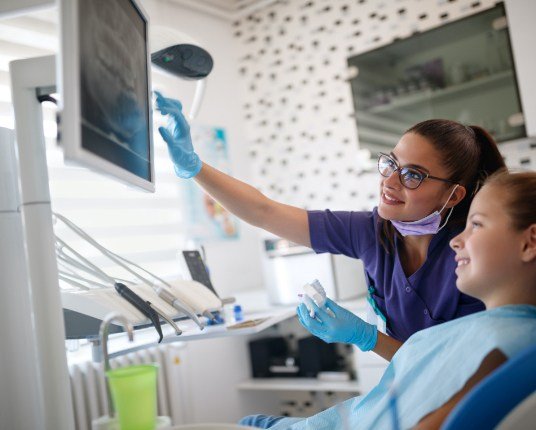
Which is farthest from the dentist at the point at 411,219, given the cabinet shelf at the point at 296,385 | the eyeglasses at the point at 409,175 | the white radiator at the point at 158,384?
the cabinet shelf at the point at 296,385

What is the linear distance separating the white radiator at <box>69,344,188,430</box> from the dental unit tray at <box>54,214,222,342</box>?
2.54ft

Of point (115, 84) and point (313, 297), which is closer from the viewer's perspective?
point (115, 84)

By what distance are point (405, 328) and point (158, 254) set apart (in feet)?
5.11

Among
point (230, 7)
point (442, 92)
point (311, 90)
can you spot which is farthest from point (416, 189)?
point (230, 7)

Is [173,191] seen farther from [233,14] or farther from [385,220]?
[385,220]

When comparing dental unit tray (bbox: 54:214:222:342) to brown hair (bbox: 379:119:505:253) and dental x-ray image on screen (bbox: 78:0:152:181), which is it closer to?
dental x-ray image on screen (bbox: 78:0:152:181)

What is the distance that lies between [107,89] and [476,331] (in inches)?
30.9

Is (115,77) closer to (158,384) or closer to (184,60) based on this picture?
(184,60)

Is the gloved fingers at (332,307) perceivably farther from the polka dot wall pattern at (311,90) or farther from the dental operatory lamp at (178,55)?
the polka dot wall pattern at (311,90)

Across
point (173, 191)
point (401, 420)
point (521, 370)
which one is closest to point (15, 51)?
point (173, 191)

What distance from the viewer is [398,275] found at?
4.74 feet

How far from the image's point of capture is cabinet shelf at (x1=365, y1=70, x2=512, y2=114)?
2.41 m

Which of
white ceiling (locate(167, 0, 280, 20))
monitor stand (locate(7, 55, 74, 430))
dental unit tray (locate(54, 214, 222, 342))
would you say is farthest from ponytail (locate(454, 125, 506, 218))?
white ceiling (locate(167, 0, 280, 20))

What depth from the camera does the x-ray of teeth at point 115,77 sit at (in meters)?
0.78
